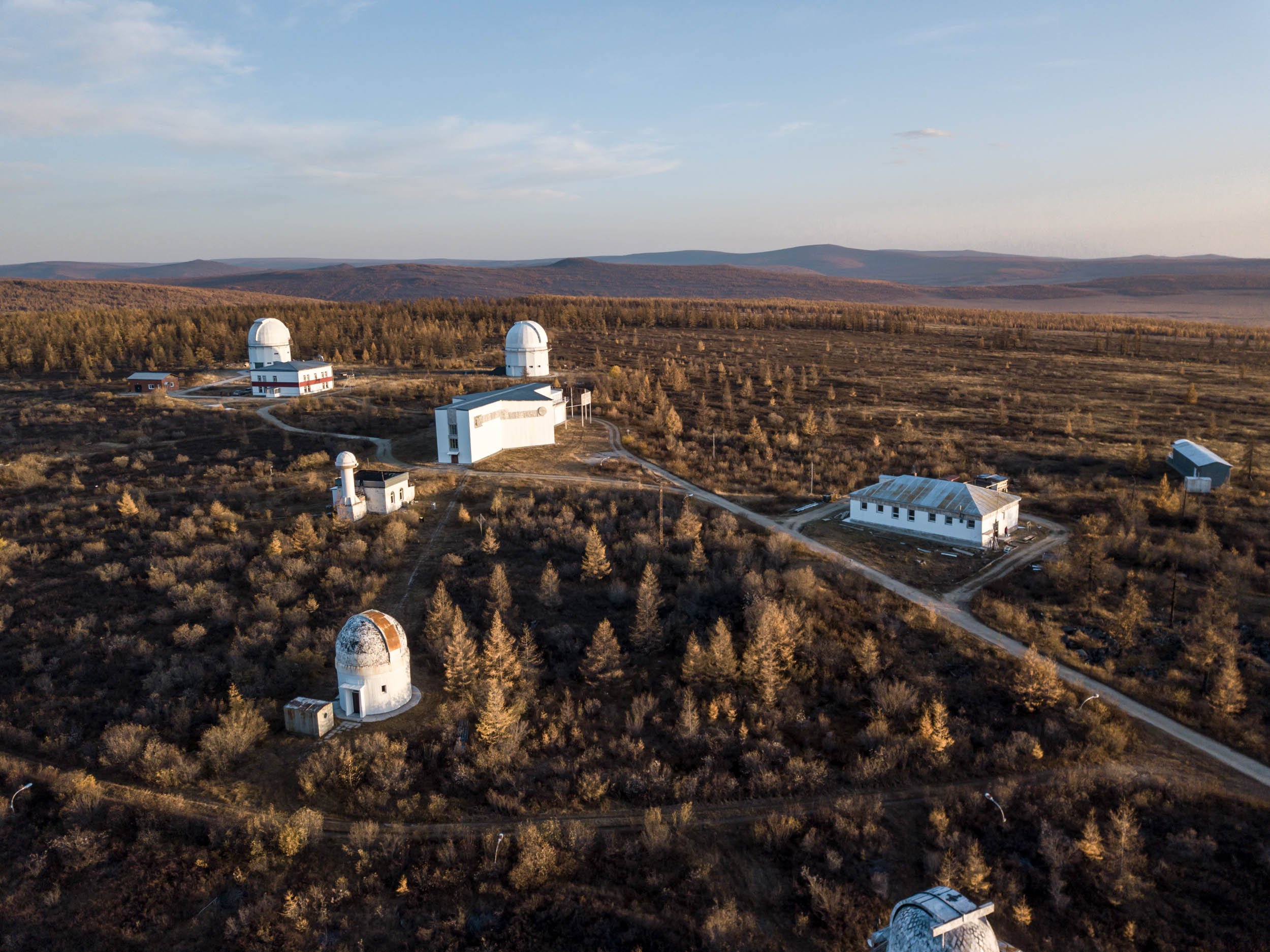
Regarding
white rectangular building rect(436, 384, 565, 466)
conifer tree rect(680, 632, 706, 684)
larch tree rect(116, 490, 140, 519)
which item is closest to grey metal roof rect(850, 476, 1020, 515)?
conifer tree rect(680, 632, 706, 684)

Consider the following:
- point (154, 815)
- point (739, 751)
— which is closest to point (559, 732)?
point (739, 751)

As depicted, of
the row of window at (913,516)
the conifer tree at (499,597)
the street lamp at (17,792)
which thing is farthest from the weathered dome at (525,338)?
the street lamp at (17,792)

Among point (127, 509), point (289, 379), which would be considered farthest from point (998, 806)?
point (289, 379)

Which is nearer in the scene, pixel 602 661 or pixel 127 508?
pixel 602 661

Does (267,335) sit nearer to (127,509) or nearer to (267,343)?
(267,343)

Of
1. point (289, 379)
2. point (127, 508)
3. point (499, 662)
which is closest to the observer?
point (499, 662)

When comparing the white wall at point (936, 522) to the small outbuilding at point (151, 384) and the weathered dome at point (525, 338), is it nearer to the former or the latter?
the weathered dome at point (525, 338)

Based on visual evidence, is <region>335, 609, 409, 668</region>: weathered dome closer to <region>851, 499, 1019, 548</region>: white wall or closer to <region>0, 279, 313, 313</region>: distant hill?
<region>851, 499, 1019, 548</region>: white wall

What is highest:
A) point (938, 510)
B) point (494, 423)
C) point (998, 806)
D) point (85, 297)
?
point (85, 297)
